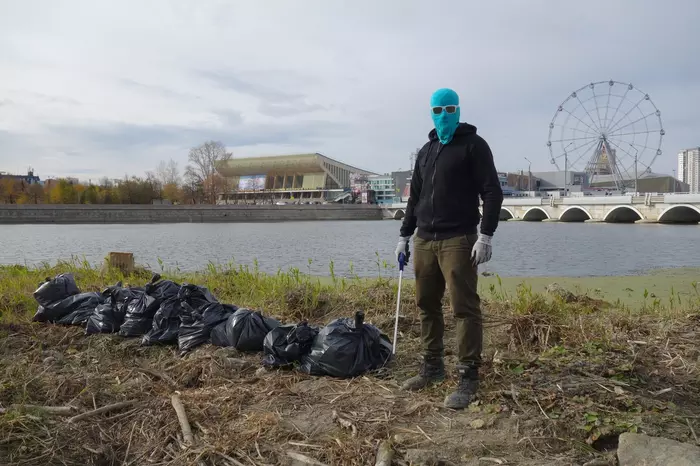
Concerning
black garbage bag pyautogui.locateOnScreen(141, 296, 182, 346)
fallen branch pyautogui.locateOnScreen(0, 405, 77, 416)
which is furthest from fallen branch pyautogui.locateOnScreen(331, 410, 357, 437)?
black garbage bag pyautogui.locateOnScreen(141, 296, 182, 346)

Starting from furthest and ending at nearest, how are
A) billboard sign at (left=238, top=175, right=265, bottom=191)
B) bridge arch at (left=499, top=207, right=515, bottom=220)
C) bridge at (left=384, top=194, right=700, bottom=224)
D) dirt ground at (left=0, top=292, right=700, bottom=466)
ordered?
billboard sign at (left=238, top=175, right=265, bottom=191) < bridge arch at (left=499, top=207, right=515, bottom=220) < bridge at (left=384, top=194, right=700, bottom=224) < dirt ground at (left=0, top=292, right=700, bottom=466)

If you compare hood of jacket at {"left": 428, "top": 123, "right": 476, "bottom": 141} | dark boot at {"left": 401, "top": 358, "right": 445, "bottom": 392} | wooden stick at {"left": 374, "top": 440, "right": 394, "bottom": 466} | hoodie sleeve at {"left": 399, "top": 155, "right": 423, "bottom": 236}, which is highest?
hood of jacket at {"left": 428, "top": 123, "right": 476, "bottom": 141}

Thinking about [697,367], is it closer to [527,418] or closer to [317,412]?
[527,418]

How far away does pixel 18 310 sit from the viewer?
5992 mm

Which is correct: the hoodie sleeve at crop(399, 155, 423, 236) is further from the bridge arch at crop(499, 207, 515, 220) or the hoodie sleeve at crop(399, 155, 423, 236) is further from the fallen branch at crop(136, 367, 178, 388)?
the bridge arch at crop(499, 207, 515, 220)

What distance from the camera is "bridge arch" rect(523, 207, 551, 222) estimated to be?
2374 inches

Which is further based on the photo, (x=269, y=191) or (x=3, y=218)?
(x=269, y=191)

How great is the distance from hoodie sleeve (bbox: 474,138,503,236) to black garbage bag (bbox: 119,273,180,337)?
131 inches

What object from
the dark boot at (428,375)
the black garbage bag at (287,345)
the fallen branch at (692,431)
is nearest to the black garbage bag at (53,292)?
the black garbage bag at (287,345)

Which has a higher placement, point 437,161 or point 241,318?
point 437,161

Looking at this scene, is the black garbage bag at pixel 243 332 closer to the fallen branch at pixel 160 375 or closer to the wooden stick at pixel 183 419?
the fallen branch at pixel 160 375

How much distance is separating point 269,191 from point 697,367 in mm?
130126

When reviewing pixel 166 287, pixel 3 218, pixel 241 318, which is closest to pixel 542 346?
pixel 241 318

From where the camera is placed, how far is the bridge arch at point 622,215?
50.6 metres
